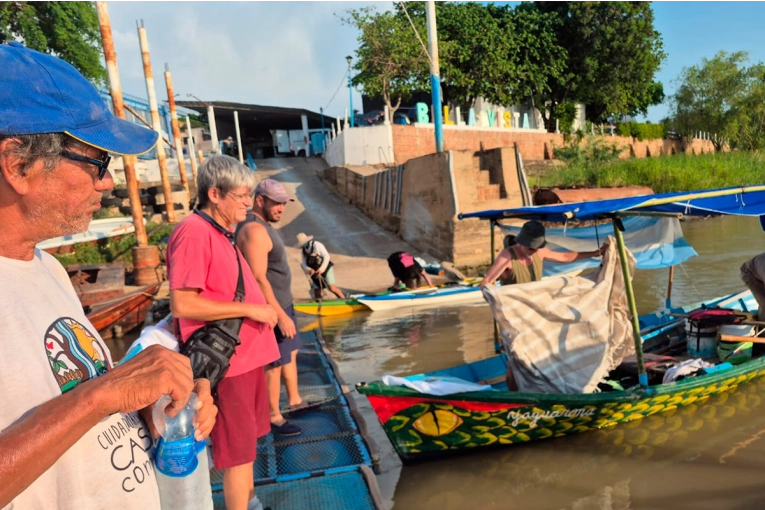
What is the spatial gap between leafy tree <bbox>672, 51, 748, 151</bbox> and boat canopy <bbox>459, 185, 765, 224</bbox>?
35.4m

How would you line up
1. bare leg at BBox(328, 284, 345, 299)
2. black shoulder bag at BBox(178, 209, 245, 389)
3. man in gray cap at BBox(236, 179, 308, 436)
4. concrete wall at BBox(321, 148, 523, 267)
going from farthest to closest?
1. concrete wall at BBox(321, 148, 523, 267)
2. bare leg at BBox(328, 284, 345, 299)
3. man in gray cap at BBox(236, 179, 308, 436)
4. black shoulder bag at BBox(178, 209, 245, 389)

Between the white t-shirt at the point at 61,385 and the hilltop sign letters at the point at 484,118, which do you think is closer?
the white t-shirt at the point at 61,385

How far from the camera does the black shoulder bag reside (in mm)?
2492

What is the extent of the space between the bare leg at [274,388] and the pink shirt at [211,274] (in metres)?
1.48

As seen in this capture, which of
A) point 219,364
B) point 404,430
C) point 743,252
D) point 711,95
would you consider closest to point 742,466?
point 404,430

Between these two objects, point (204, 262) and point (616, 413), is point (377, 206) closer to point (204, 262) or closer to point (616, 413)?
point (616, 413)

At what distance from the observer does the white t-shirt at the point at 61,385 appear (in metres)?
1.12

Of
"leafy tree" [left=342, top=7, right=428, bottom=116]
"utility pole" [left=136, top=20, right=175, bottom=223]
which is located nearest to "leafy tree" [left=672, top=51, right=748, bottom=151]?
"leafy tree" [left=342, top=7, right=428, bottom=116]

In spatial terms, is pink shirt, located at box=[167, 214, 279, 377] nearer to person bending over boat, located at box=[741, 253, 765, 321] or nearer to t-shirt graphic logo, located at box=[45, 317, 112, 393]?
t-shirt graphic logo, located at box=[45, 317, 112, 393]

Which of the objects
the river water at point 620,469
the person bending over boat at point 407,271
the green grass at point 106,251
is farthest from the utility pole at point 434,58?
the river water at point 620,469

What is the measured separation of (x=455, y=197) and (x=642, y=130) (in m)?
32.4

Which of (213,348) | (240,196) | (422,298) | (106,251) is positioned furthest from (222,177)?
(106,251)

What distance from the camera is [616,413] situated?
4871 millimetres

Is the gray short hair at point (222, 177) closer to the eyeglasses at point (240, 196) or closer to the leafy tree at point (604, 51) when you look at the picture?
the eyeglasses at point (240, 196)
